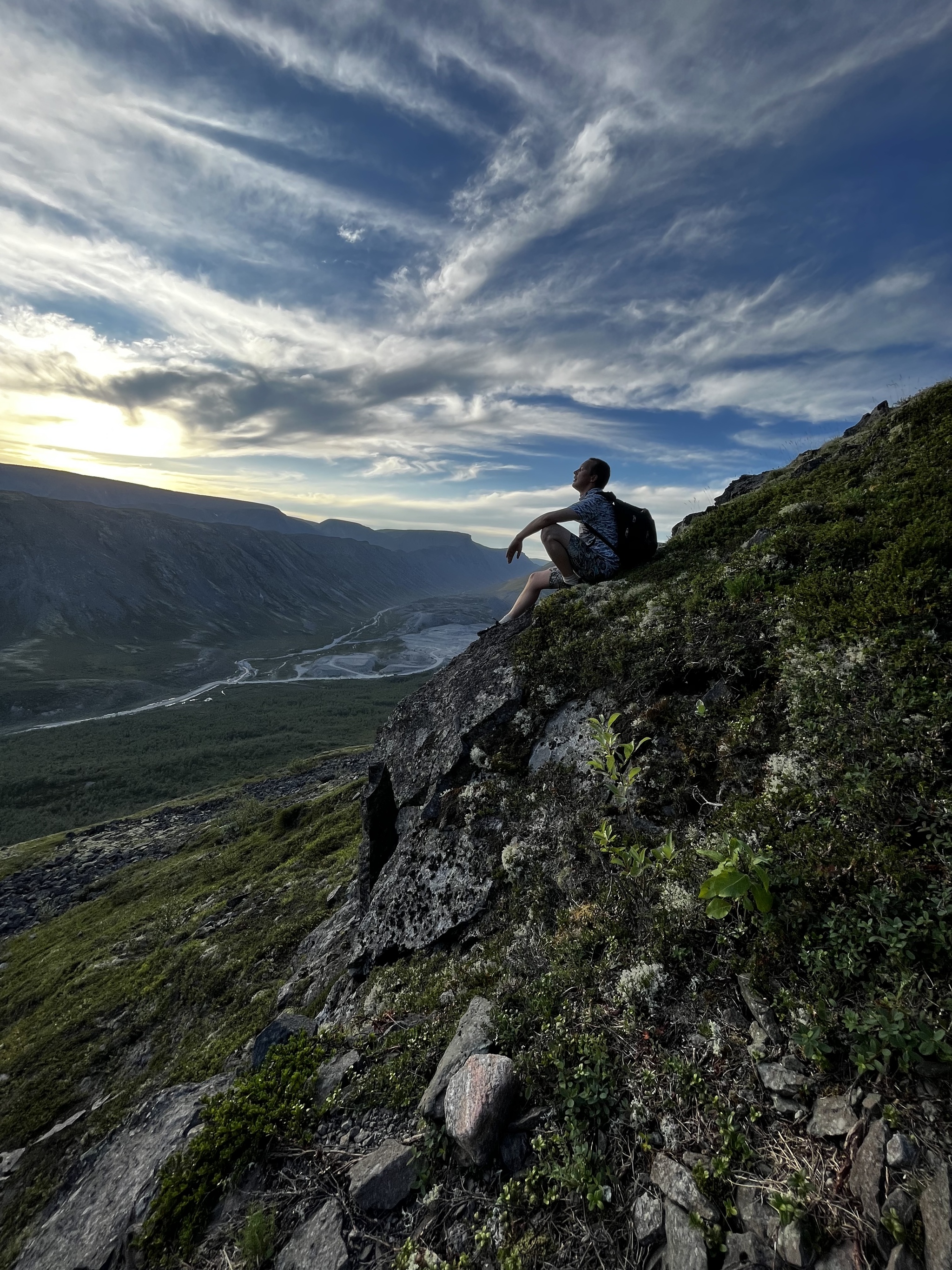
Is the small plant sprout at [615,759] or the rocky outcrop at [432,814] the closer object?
the small plant sprout at [615,759]

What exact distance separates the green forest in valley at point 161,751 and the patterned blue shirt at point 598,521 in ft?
173

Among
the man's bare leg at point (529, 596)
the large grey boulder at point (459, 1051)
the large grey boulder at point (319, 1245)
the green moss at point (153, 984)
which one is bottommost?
the green moss at point (153, 984)

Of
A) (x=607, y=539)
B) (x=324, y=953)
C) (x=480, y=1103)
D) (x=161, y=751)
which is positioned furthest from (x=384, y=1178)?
(x=161, y=751)

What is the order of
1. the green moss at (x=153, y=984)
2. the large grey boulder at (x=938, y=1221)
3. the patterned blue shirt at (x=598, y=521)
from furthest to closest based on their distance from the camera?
1. the patterned blue shirt at (x=598, y=521)
2. the green moss at (x=153, y=984)
3. the large grey boulder at (x=938, y=1221)

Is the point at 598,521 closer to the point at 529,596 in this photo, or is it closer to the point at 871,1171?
the point at 529,596

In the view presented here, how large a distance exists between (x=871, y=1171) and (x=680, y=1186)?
1.13m

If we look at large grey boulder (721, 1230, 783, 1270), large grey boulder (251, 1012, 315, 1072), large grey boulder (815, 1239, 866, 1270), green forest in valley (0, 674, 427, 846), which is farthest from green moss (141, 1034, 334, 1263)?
green forest in valley (0, 674, 427, 846)

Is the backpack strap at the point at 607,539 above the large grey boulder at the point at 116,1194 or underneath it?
above

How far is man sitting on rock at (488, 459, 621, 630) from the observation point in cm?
1013

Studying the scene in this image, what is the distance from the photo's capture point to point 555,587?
11.4 meters

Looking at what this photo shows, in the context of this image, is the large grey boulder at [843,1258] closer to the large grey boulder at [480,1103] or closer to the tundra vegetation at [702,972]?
the tundra vegetation at [702,972]

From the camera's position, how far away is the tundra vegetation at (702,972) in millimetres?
3143

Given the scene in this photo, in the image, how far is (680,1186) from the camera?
10.6ft

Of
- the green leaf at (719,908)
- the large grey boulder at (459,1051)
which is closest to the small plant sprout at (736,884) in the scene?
the green leaf at (719,908)
